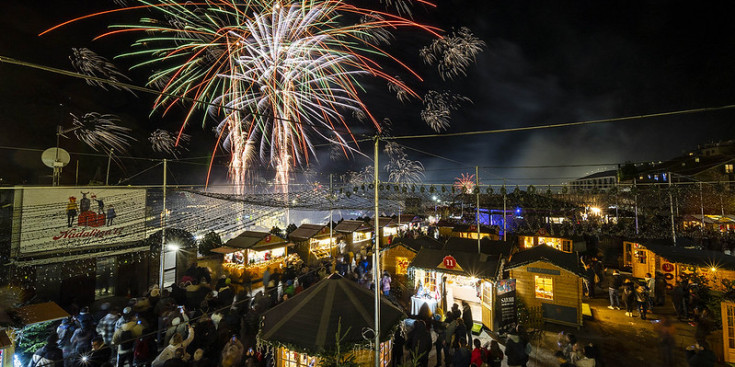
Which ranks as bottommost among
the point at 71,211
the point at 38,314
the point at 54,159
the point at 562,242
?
the point at 562,242

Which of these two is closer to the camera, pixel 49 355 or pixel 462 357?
pixel 49 355

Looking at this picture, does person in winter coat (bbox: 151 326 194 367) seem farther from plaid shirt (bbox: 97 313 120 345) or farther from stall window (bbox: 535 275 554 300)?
stall window (bbox: 535 275 554 300)

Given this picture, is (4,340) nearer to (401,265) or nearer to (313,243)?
(401,265)

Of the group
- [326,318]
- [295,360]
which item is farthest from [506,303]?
[295,360]

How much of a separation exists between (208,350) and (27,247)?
8.11m

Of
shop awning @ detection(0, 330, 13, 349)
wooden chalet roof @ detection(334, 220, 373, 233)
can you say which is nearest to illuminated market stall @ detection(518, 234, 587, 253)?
wooden chalet roof @ detection(334, 220, 373, 233)

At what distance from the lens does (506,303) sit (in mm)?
10289

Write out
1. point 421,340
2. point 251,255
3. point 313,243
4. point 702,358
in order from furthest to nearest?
point 313,243 < point 251,255 < point 421,340 < point 702,358

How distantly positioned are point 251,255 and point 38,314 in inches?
348

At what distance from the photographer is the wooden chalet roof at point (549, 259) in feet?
34.6

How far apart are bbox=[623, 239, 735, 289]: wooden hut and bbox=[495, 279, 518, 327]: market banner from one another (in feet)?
21.0

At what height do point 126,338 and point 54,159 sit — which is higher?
point 54,159

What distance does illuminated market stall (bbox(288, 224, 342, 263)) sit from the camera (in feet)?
62.5

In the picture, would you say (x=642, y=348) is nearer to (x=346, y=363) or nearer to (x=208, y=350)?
(x=346, y=363)
